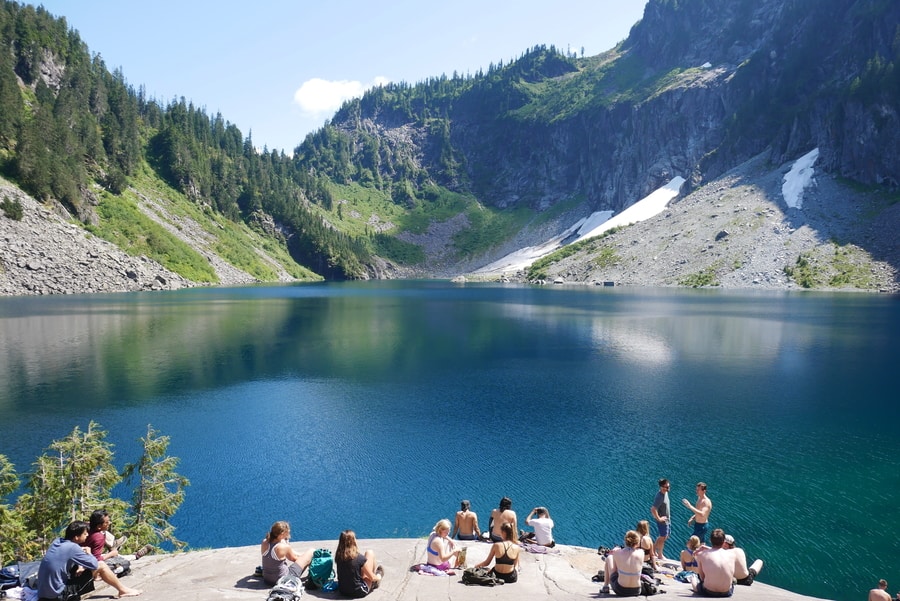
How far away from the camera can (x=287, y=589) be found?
12.6 metres

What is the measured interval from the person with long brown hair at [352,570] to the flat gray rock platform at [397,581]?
1.17 feet

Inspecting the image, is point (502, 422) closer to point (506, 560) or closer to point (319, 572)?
point (506, 560)

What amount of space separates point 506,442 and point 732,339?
4484 cm

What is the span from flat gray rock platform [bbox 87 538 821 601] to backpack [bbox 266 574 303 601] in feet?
1.40

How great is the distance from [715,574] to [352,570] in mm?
8608

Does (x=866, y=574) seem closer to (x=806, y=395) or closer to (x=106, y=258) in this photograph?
(x=806, y=395)

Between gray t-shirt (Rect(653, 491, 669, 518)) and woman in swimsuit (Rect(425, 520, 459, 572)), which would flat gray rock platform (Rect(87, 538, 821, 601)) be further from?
gray t-shirt (Rect(653, 491, 669, 518))

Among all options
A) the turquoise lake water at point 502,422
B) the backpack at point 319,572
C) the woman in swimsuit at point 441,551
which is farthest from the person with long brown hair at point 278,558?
the turquoise lake water at point 502,422

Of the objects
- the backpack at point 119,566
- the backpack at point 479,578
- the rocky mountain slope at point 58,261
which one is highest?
the rocky mountain slope at point 58,261

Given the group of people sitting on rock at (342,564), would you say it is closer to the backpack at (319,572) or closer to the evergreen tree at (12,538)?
the backpack at (319,572)

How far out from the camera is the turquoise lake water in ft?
76.4

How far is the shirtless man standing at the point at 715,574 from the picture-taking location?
13750 mm

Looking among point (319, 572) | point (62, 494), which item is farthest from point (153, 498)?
point (319, 572)

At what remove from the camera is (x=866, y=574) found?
62.1ft
